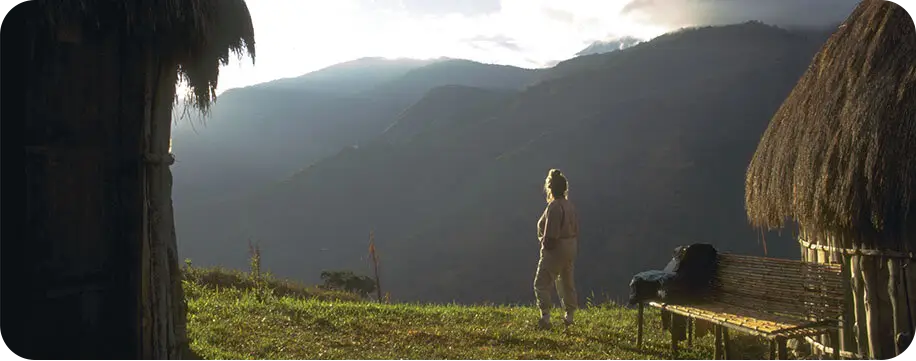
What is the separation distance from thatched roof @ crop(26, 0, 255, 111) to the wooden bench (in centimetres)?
500

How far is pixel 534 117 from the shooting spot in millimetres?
79250

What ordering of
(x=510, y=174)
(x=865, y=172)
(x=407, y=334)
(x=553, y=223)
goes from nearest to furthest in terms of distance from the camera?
(x=865, y=172) → (x=407, y=334) → (x=553, y=223) → (x=510, y=174)

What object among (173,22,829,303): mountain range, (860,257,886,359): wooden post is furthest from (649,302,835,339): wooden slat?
(173,22,829,303): mountain range

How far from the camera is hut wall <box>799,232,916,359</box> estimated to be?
5.91m

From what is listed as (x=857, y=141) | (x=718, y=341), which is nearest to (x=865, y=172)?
(x=857, y=141)

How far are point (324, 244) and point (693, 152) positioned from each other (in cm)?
3595

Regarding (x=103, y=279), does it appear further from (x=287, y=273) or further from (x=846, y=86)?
(x=287, y=273)

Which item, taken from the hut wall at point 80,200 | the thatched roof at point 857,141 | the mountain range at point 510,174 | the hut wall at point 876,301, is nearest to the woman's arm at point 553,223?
the thatched roof at point 857,141

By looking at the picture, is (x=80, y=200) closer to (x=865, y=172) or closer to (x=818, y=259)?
(x=865, y=172)

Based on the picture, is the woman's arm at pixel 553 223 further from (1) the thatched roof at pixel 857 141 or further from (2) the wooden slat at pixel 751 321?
(1) the thatched roof at pixel 857 141

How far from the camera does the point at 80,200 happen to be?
15.7 feet

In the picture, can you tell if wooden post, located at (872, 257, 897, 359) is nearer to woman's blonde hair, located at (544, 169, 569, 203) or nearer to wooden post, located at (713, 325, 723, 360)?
wooden post, located at (713, 325, 723, 360)

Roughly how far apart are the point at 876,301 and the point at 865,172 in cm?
121

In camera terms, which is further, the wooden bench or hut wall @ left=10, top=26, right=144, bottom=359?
the wooden bench
